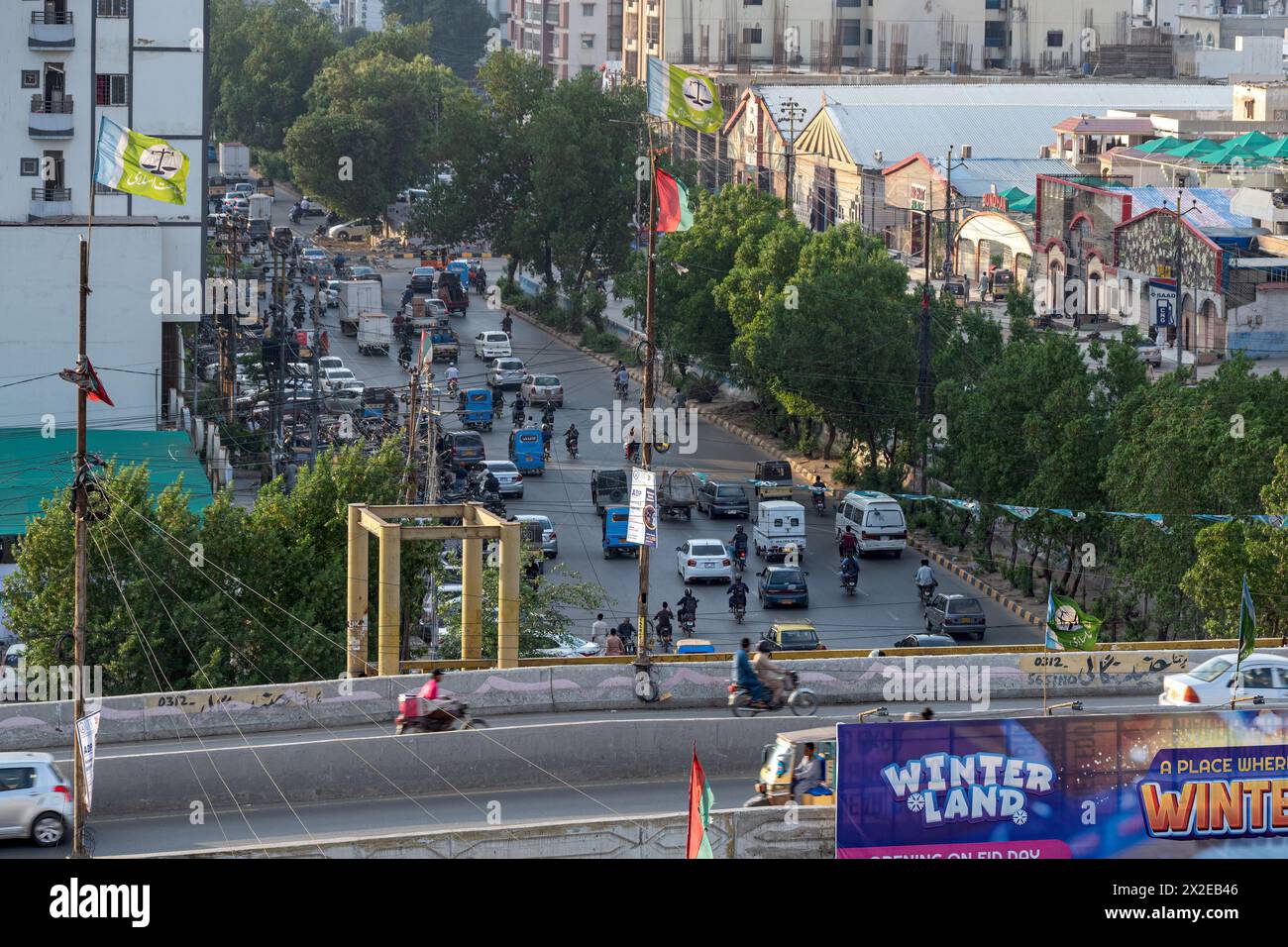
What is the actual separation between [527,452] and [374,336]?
19706mm

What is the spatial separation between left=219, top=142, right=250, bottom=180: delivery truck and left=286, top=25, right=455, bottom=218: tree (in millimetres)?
13105

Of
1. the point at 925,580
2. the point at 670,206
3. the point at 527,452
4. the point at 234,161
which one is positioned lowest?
the point at 925,580

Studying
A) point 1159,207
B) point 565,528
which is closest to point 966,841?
point 565,528

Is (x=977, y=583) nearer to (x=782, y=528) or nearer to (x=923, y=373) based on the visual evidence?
(x=782, y=528)

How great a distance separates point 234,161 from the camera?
440 ft

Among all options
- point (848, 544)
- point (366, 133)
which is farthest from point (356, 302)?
point (848, 544)

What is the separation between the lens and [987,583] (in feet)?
163

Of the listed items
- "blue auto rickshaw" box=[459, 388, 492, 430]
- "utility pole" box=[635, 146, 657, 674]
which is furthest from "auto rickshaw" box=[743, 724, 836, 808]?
"blue auto rickshaw" box=[459, 388, 492, 430]

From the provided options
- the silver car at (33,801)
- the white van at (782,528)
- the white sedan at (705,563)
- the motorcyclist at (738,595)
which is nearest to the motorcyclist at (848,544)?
the white van at (782,528)

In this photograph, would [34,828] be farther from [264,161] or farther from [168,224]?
[264,161]

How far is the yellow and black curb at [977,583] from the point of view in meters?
47.2

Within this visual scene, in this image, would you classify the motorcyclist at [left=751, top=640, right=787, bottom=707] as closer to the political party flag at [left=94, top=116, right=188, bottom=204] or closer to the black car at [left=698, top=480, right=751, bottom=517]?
the political party flag at [left=94, top=116, right=188, bottom=204]

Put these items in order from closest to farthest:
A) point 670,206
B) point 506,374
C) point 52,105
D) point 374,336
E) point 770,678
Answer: point 770,678 → point 670,206 → point 52,105 → point 506,374 → point 374,336

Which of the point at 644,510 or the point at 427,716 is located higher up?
the point at 644,510
